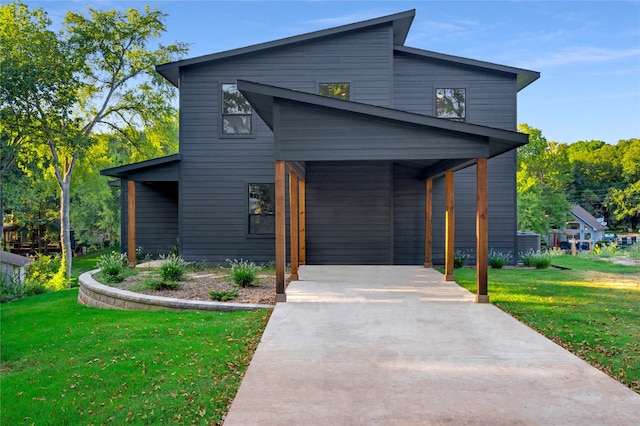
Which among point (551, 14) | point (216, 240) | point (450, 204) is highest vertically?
point (551, 14)

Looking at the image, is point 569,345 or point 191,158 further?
point 191,158

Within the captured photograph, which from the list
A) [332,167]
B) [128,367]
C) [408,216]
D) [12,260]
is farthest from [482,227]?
[12,260]

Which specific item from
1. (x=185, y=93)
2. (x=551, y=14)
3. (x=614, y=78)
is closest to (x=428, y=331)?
(x=185, y=93)

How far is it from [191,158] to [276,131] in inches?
229

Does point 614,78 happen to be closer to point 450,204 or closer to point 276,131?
point 450,204

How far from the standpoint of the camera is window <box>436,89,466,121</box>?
13.1 meters

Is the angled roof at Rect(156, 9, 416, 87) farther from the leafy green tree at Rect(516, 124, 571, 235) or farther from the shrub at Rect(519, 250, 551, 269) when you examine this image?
the leafy green tree at Rect(516, 124, 571, 235)

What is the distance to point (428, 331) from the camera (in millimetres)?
5941

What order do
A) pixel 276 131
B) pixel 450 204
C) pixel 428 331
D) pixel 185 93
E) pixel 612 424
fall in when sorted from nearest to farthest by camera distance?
pixel 612 424 < pixel 428 331 < pixel 276 131 < pixel 450 204 < pixel 185 93

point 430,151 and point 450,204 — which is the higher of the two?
point 430,151

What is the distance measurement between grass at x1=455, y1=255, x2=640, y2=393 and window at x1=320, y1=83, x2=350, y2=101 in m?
5.57

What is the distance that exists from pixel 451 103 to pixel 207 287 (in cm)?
850

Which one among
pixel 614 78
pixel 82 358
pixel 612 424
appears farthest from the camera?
pixel 614 78

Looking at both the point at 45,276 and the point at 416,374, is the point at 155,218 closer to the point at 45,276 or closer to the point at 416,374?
the point at 45,276
